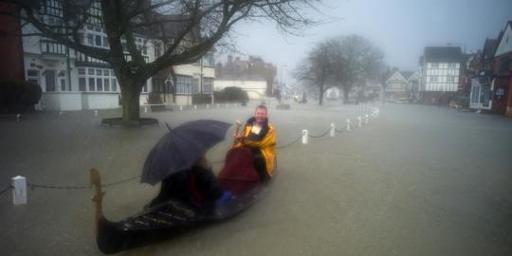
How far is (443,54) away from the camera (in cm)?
7869

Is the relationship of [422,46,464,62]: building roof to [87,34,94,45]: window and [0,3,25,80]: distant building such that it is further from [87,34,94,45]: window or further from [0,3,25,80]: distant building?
[0,3,25,80]: distant building

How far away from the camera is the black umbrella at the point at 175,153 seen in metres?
4.18

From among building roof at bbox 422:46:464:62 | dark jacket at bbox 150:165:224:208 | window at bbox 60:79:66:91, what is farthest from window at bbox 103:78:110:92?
building roof at bbox 422:46:464:62

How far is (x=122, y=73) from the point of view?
16.1m

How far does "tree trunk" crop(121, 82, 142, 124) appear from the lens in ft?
53.6

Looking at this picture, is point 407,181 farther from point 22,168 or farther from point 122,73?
point 122,73

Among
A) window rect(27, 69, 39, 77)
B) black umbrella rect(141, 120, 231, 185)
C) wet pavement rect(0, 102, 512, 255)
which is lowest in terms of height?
wet pavement rect(0, 102, 512, 255)

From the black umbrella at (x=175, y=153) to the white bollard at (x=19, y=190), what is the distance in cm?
262

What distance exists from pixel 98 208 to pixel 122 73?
13714 millimetres

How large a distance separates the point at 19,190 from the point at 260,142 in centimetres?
407

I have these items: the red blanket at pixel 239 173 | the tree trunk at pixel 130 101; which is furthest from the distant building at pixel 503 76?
the red blanket at pixel 239 173

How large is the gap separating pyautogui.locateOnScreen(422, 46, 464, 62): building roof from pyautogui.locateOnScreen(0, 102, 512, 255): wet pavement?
2967 inches

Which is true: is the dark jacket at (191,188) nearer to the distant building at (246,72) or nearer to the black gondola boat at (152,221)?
the black gondola boat at (152,221)

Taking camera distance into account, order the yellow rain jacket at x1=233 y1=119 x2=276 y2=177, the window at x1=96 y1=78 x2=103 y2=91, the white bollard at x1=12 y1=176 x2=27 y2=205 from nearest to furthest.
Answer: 1. the white bollard at x1=12 y1=176 x2=27 y2=205
2. the yellow rain jacket at x1=233 y1=119 x2=276 y2=177
3. the window at x1=96 y1=78 x2=103 y2=91
